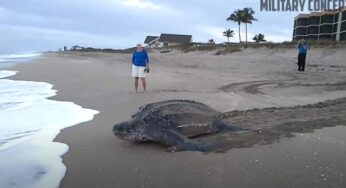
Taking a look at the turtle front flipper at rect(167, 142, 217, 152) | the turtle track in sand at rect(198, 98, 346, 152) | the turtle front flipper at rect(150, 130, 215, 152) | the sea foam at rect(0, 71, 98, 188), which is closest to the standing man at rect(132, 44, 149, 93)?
the sea foam at rect(0, 71, 98, 188)

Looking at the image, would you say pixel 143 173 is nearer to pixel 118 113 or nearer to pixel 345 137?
pixel 345 137

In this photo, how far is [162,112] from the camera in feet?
16.2

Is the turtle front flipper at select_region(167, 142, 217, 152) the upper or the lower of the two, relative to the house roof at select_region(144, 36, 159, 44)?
upper

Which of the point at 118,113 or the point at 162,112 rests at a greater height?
the point at 162,112

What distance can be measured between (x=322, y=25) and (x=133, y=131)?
164 feet

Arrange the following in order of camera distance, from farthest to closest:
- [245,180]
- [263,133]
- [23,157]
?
1. [263,133]
2. [23,157]
3. [245,180]

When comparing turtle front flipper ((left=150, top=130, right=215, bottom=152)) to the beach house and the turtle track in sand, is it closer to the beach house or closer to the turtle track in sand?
the turtle track in sand

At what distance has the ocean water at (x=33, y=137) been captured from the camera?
387cm

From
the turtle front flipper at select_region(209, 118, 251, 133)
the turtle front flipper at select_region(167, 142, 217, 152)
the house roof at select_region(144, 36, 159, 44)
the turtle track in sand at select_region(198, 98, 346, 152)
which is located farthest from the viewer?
the house roof at select_region(144, 36, 159, 44)

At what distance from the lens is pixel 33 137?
5500mm

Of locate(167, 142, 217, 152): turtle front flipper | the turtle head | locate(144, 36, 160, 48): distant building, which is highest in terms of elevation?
the turtle head

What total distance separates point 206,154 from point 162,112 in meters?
0.90

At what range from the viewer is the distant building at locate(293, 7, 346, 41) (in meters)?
45.3

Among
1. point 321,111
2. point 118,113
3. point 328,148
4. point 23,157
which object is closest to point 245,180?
point 328,148
